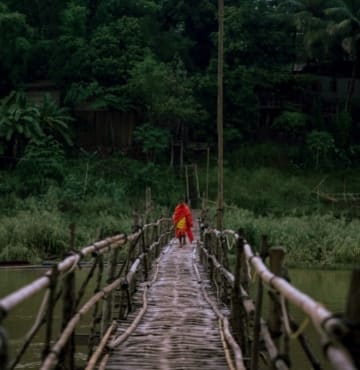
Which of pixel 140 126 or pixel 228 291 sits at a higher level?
pixel 140 126

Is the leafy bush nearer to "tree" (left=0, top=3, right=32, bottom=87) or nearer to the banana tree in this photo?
the banana tree

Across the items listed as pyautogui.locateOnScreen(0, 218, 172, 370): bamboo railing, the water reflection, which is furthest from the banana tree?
pyautogui.locateOnScreen(0, 218, 172, 370): bamboo railing

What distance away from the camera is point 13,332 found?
11.4 metres

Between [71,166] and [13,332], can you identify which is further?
[71,166]

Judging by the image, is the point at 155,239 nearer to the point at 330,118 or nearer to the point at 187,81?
the point at 187,81

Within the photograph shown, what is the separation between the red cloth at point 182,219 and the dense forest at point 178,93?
9.43m

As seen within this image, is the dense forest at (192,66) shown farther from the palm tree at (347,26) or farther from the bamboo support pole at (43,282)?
the bamboo support pole at (43,282)

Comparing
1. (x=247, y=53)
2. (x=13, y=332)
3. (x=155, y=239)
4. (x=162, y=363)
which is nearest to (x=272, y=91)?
(x=247, y=53)

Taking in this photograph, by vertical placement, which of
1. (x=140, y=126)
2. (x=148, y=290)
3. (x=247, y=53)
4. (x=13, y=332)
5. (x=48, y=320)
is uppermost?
(x=247, y=53)

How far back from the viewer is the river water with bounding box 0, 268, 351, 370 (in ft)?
33.0

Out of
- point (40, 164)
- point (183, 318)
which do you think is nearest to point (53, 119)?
point (40, 164)

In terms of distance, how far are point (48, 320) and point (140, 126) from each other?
27.0 meters

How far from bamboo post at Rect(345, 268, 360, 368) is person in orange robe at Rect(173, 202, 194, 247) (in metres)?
12.7

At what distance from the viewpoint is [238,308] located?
19.4ft
